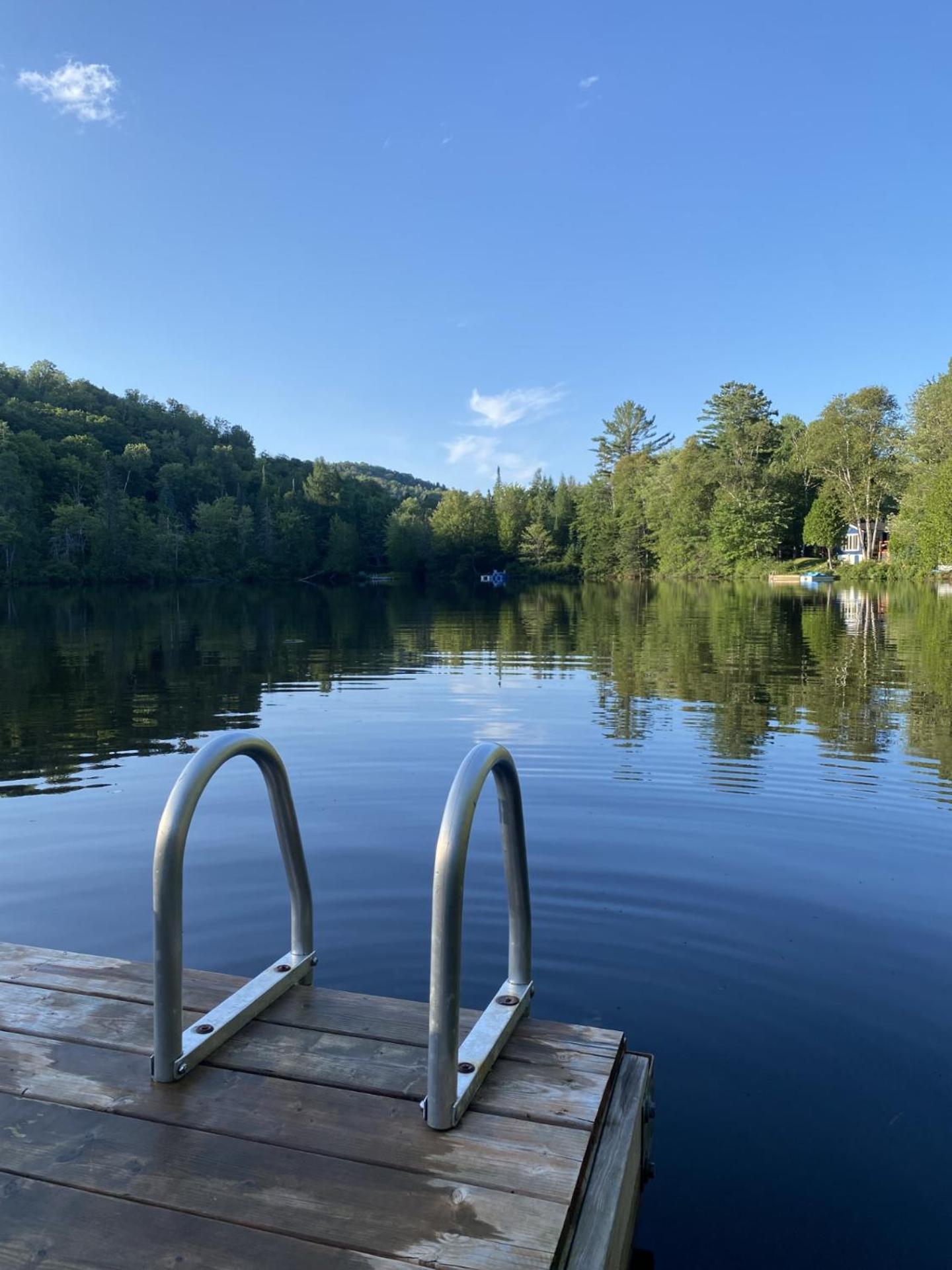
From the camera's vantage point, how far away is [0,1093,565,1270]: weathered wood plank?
1.79 metres

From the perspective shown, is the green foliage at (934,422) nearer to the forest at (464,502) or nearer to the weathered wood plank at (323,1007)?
Result: the forest at (464,502)

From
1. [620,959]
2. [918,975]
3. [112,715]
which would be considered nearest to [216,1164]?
[620,959]

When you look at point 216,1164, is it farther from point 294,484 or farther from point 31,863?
point 294,484

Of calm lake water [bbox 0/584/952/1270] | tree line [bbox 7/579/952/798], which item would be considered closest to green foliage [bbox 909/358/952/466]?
tree line [bbox 7/579/952/798]

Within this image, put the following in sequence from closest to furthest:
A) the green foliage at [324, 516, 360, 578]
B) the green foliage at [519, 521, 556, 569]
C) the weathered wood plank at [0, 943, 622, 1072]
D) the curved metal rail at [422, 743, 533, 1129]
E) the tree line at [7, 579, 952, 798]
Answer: the curved metal rail at [422, 743, 533, 1129], the weathered wood plank at [0, 943, 622, 1072], the tree line at [7, 579, 952, 798], the green foliage at [519, 521, 556, 569], the green foliage at [324, 516, 360, 578]

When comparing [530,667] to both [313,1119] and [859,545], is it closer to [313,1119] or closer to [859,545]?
[313,1119]

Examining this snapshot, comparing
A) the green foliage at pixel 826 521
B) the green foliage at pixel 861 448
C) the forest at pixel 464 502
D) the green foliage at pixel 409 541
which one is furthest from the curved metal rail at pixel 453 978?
the green foliage at pixel 409 541

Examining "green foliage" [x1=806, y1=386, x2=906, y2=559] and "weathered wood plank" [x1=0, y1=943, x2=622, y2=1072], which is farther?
"green foliage" [x1=806, y1=386, x2=906, y2=559]

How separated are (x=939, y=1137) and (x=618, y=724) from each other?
8214 millimetres

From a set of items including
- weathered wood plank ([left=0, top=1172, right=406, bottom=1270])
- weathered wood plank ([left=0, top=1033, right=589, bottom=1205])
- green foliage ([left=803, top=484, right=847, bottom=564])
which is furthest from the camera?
green foliage ([left=803, top=484, right=847, bottom=564])

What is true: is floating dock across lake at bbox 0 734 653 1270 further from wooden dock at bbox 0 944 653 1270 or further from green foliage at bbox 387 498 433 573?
green foliage at bbox 387 498 433 573

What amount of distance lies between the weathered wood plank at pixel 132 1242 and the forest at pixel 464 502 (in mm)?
50819

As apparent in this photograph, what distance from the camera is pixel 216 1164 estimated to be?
80.4 inches

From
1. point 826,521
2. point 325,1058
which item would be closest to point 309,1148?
point 325,1058
